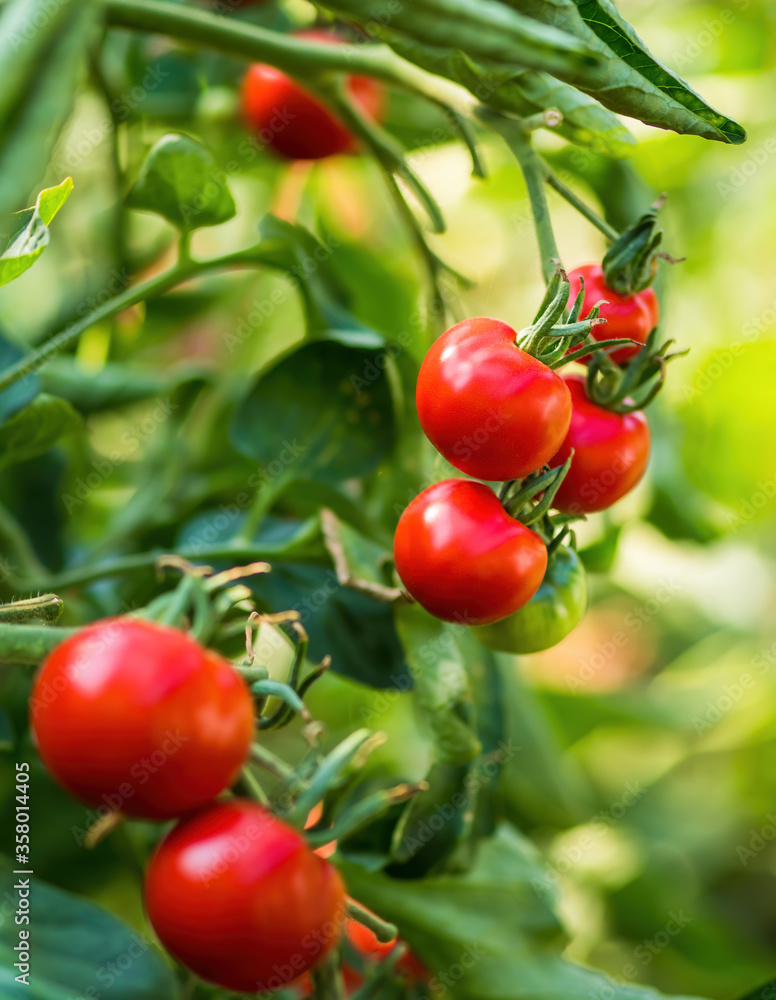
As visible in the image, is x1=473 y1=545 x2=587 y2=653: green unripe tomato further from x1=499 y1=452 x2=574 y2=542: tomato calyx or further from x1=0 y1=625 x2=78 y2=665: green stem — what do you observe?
x1=0 y1=625 x2=78 y2=665: green stem

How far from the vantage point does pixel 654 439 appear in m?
0.65

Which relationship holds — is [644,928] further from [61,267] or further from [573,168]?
[61,267]

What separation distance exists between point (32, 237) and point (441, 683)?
10.1 inches

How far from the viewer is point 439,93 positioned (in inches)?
19.3

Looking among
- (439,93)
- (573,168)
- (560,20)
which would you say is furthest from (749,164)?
(560,20)

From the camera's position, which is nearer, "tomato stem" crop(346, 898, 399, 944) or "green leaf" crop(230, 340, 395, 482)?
"tomato stem" crop(346, 898, 399, 944)

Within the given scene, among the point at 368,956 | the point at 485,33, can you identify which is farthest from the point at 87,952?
the point at 485,33

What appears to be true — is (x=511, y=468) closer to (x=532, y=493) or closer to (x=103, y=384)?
(x=532, y=493)

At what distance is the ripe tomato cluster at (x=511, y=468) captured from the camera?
1.11 ft

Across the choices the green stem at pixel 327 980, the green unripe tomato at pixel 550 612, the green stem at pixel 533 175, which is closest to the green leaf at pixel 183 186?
the green stem at pixel 533 175

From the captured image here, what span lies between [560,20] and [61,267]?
74cm

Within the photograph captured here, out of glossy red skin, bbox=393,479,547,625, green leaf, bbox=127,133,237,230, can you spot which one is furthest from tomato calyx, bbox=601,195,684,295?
green leaf, bbox=127,133,237,230

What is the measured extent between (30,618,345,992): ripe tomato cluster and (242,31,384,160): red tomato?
506 millimetres

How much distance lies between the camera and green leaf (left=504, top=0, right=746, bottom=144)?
34 cm
